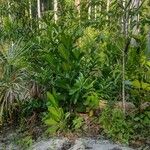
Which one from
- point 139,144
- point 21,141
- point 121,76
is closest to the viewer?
point 139,144

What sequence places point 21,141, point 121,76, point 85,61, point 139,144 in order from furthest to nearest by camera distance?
point 85,61 → point 121,76 → point 21,141 → point 139,144

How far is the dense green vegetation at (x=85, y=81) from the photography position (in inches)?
279

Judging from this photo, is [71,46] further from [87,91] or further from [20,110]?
[20,110]

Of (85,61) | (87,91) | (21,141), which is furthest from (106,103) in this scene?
(21,141)

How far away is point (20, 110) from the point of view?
816cm

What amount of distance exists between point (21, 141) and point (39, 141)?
0.38 meters

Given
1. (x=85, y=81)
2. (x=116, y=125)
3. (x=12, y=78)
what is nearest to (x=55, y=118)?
(x=85, y=81)

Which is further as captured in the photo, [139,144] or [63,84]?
[63,84]

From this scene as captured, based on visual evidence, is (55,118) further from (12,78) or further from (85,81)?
(12,78)

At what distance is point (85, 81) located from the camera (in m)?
7.29

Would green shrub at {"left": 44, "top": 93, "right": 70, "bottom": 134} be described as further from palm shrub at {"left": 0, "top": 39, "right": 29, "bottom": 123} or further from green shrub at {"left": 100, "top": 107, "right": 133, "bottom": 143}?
palm shrub at {"left": 0, "top": 39, "right": 29, "bottom": 123}

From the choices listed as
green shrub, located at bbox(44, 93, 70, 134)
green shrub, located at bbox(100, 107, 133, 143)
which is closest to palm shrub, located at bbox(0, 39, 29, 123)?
green shrub, located at bbox(44, 93, 70, 134)

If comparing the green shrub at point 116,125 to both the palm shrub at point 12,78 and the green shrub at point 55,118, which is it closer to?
the green shrub at point 55,118

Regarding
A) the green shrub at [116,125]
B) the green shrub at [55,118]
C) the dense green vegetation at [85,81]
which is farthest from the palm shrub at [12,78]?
the green shrub at [116,125]
